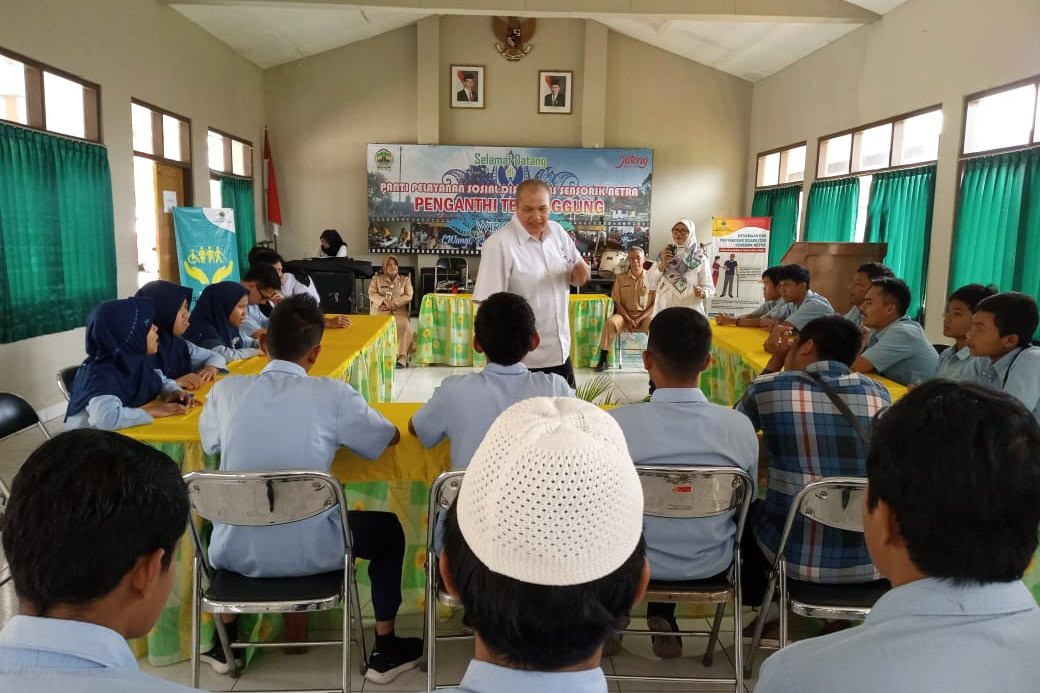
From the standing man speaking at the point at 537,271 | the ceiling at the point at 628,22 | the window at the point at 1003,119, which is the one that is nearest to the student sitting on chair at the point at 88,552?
the standing man speaking at the point at 537,271

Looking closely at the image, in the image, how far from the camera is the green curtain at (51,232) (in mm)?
4496

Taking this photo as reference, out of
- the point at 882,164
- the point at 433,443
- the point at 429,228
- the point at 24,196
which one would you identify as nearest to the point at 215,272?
the point at 24,196

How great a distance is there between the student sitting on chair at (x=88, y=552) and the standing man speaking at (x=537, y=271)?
85.6 inches

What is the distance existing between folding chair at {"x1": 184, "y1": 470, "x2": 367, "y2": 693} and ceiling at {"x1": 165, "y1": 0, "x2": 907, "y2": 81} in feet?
20.1

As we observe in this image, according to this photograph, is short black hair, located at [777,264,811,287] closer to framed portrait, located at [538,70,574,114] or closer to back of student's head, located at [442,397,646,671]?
back of student's head, located at [442,397,646,671]

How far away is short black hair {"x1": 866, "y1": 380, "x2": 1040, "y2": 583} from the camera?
0.77 metres

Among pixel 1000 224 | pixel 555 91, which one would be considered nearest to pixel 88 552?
pixel 1000 224

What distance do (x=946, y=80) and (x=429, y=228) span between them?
6592 mm

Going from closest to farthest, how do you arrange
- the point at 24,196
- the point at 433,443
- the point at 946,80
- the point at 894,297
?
the point at 433,443 < the point at 894,297 < the point at 24,196 < the point at 946,80

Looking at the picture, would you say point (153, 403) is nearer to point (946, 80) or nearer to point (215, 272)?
point (215, 272)

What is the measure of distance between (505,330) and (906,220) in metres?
5.66

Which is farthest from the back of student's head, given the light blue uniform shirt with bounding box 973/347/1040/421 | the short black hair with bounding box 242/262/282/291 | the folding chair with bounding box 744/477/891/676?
the short black hair with bounding box 242/262/282/291

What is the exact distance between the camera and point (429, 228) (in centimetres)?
1030

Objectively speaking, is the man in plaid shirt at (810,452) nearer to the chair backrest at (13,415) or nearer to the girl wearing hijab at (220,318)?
the chair backrest at (13,415)
